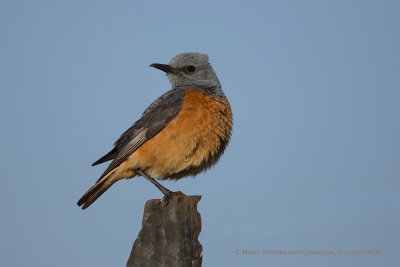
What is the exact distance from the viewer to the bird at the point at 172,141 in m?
7.34

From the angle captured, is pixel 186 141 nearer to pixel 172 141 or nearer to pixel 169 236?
pixel 172 141

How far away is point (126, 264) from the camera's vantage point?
5531mm

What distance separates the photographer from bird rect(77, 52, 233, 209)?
7.34 m

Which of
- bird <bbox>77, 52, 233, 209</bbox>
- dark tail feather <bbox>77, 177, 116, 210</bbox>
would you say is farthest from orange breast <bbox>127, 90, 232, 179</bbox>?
dark tail feather <bbox>77, 177, 116, 210</bbox>

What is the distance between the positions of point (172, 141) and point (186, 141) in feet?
0.69

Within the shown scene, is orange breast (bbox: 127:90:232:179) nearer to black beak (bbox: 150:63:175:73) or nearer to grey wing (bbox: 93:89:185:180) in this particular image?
grey wing (bbox: 93:89:185:180)

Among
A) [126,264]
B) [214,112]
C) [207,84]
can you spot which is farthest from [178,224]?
[207,84]

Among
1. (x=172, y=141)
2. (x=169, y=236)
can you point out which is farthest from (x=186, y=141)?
(x=169, y=236)

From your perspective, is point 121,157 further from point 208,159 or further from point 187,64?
point 187,64

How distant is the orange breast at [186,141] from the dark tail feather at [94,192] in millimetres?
553

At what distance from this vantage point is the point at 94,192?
7.84 m

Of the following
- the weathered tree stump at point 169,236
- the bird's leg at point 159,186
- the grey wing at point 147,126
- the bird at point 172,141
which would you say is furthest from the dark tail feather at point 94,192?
the weathered tree stump at point 169,236

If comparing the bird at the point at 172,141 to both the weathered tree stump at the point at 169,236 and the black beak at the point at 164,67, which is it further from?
the weathered tree stump at the point at 169,236

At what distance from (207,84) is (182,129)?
60.5 inches
